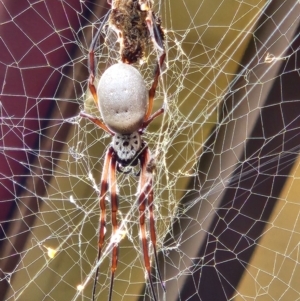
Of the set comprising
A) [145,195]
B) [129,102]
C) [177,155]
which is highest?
[129,102]

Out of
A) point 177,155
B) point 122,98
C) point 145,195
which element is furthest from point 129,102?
point 177,155

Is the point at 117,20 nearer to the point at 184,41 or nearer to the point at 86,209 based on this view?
the point at 184,41

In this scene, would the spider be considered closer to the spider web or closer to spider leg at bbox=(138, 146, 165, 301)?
spider leg at bbox=(138, 146, 165, 301)

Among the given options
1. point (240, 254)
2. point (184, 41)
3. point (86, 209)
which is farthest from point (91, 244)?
point (184, 41)

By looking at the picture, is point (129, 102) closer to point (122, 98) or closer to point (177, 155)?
point (122, 98)

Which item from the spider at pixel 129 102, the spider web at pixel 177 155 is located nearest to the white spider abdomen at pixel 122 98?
the spider at pixel 129 102

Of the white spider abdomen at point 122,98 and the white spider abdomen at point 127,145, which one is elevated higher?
the white spider abdomen at point 122,98

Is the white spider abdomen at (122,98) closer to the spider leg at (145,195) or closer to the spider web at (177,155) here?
the spider leg at (145,195)

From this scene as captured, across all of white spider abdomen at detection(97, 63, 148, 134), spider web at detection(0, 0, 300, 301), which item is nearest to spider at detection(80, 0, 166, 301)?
white spider abdomen at detection(97, 63, 148, 134)
